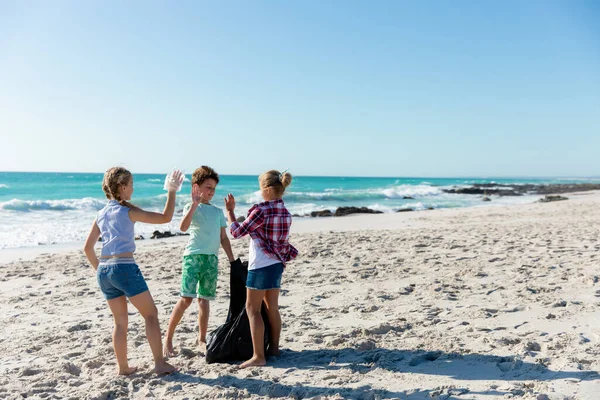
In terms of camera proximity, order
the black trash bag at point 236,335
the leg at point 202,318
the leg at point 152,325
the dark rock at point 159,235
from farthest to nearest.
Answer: the dark rock at point 159,235 < the leg at point 202,318 < the black trash bag at point 236,335 < the leg at point 152,325

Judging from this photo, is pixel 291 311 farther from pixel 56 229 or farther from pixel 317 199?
pixel 317 199

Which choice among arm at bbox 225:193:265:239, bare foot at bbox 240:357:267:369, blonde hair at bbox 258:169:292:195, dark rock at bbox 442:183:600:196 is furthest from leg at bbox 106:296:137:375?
dark rock at bbox 442:183:600:196

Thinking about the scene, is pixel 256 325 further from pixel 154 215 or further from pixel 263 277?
pixel 154 215

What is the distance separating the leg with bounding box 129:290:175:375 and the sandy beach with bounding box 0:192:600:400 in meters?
0.09

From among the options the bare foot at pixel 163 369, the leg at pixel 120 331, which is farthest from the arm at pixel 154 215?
the bare foot at pixel 163 369

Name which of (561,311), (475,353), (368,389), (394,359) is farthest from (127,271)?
(561,311)

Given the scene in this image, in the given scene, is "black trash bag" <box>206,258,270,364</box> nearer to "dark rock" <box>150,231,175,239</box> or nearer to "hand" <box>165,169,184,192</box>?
"hand" <box>165,169,184,192</box>

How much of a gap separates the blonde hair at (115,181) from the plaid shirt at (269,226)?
80 centimetres

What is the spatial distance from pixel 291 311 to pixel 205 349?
53.4 inches

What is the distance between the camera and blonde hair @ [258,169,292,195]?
3.43 metres

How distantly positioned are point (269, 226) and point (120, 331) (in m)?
1.33

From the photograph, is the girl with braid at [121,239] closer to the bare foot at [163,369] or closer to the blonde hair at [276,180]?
the bare foot at [163,369]

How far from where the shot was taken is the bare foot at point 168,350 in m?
3.82

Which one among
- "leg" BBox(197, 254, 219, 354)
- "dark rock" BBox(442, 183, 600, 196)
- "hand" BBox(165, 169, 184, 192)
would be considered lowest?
"leg" BBox(197, 254, 219, 354)
